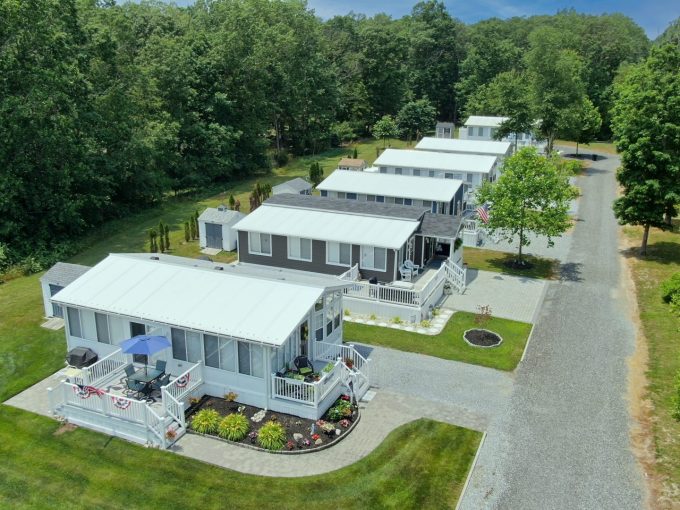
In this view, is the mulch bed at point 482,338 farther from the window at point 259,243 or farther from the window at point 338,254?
the window at point 259,243

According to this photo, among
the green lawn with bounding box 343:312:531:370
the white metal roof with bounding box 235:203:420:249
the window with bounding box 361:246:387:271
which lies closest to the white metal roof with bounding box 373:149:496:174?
the white metal roof with bounding box 235:203:420:249

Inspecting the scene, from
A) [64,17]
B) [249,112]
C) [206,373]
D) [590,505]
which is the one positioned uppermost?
[64,17]

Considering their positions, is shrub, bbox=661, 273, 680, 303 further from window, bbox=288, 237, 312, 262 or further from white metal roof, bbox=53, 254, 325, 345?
white metal roof, bbox=53, 254, 325, 345

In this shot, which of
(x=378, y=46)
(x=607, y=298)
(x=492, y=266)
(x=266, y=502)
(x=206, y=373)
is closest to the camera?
(x=266, y=502)

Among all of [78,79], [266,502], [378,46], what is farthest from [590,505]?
[378,46]

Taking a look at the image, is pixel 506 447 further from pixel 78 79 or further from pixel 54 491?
pixel 78 79

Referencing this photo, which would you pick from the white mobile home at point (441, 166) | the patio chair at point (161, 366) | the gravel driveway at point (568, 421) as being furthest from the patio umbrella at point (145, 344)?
the white mobile home at point (441, 166)
